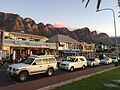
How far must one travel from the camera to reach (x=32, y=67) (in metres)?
19.6

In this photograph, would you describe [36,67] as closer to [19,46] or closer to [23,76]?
[23,76]

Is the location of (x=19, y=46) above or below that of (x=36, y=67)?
above

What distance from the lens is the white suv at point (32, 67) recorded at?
18.4 m

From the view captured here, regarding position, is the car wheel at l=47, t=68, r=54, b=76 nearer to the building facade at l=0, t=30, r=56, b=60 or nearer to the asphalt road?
the asphalt road

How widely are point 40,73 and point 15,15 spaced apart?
132m

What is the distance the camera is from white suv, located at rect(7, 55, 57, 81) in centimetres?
1836

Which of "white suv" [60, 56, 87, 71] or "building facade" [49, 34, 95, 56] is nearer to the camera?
"white suv" [60, 56, 87, 71]

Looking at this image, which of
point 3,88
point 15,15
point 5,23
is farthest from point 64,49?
point 15,15

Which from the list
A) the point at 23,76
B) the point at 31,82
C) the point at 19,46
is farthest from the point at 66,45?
the point at 31,82

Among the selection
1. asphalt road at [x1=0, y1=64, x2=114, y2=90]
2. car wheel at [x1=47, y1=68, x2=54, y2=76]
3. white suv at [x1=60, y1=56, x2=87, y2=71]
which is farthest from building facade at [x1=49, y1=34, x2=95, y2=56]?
asphalt road at [x1=0, y1=64, x2=114, y2=90]

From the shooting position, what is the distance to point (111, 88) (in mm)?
14234

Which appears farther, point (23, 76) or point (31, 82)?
point (23, 76)

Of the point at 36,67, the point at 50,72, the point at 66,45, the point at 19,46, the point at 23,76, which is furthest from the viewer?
the point at 66,45

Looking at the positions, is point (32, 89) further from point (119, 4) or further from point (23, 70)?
point (119, 4)
